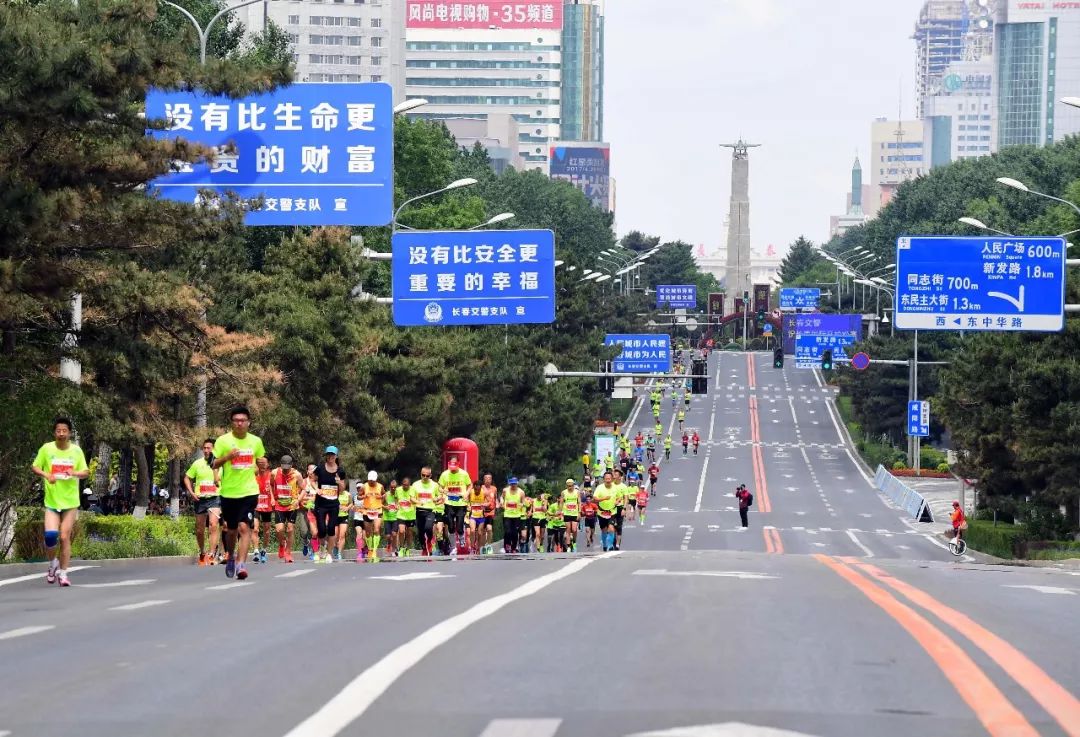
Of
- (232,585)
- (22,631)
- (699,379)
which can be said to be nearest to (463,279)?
(232,585)

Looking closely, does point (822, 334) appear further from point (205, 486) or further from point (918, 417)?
point (205, 486)

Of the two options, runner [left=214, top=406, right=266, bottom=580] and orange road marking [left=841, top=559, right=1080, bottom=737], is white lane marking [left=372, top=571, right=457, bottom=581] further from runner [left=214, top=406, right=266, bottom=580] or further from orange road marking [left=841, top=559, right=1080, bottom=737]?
orange road marking [left=841, top=559, right=1080, bottom=737]

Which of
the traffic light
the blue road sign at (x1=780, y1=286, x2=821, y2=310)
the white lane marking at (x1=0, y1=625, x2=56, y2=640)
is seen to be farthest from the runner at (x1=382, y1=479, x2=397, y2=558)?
the blue road sign at (x1=780, y1=286, x2=821, y2=310)

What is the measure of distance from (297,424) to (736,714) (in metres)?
39.7

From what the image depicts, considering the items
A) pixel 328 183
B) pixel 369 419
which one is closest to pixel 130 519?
pixel 328 183

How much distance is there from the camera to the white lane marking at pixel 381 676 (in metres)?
7.73

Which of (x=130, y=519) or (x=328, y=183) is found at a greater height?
(x=328, y=183)

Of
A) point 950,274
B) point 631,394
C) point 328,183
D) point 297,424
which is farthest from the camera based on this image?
point 631,394

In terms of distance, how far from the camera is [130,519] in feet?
105

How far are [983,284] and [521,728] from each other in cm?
3769

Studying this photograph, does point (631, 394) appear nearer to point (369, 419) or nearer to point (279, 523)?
point (369, 419)

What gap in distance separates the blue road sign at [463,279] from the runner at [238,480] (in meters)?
25.2

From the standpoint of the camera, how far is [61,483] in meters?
19.3

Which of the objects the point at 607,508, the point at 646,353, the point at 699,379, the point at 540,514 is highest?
the point at 646,353
